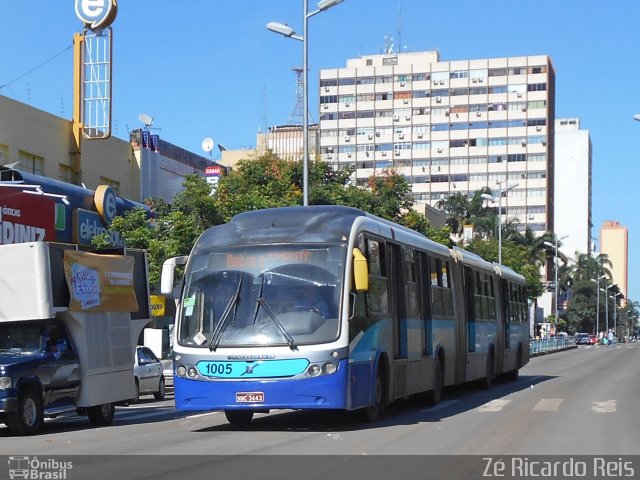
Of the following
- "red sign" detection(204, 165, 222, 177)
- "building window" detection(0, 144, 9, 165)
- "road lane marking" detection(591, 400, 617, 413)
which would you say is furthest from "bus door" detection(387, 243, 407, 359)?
"red sign" detection(204, 165, 222, 177)

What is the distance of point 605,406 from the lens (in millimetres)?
21453

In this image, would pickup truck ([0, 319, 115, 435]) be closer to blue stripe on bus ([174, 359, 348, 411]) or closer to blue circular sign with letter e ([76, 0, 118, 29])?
blue stripe on bus ([174, 359, 348, 411])

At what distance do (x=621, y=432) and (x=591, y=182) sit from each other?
17904 centimetres

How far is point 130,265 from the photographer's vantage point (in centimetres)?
1966

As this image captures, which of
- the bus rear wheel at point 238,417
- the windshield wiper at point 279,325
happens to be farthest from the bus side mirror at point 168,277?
the bus rear wheel at point 238,417

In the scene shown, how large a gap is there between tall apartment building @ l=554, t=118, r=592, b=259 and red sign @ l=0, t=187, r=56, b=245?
480ft

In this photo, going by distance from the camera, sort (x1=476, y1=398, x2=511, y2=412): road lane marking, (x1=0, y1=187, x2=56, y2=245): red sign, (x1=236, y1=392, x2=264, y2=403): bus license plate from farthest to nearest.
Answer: (x1=0, y1=187, x2=56, y2=245): red sign
(x1=476, y1=398, x2=511, y2=412): road lane marking
(x1=236, y1=392, x2=264, y2=403): bus license plate

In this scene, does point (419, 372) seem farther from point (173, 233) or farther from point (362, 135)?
point (362, 135)

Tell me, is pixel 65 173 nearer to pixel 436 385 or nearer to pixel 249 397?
pixel 436 385

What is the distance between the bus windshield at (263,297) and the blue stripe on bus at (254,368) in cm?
25

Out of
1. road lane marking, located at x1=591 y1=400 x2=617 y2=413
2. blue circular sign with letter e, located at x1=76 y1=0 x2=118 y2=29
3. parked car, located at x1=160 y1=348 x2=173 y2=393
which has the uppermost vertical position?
blue circular sign with letter e, located at x1=76 y1=0 x2=118 y2=29

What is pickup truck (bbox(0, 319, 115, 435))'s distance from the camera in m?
15.5

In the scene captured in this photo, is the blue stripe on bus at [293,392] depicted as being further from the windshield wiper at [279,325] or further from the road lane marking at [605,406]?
the road lane marking at [605,406]

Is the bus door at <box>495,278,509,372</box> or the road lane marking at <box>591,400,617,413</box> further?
the bus door at <box>495,278,509,372</box>
